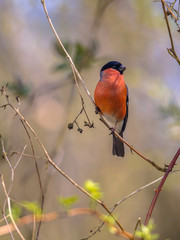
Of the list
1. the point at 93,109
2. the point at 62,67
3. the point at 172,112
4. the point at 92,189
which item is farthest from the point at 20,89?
the point at 93,109

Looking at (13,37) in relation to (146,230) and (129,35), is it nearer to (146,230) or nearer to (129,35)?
(129,35)

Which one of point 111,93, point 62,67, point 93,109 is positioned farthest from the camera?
point 93,109

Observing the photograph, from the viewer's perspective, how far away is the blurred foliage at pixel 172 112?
305 centimetres

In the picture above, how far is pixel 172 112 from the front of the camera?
3.09 meters

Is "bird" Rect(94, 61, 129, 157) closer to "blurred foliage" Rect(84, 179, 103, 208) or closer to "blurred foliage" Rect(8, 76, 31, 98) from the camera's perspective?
"blurred foliage" Rect(8, 76, 31, 98)

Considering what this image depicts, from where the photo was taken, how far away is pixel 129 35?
607 cm

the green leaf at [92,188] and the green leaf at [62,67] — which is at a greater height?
the green leaf at [62,67]

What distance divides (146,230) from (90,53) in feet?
7.55

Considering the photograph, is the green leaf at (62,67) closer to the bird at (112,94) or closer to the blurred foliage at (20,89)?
the blurred foliage at (20,89)

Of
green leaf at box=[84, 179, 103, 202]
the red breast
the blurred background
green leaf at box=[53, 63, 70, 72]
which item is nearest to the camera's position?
green leaf at box=[84, 179, 103, 202]

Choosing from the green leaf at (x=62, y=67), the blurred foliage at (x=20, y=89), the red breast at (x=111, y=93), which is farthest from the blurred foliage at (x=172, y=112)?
the blurred foliage at (x=20, y=89)

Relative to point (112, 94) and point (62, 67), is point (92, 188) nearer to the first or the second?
Answer: point (62, 67)

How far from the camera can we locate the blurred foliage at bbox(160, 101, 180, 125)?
10.0 ft

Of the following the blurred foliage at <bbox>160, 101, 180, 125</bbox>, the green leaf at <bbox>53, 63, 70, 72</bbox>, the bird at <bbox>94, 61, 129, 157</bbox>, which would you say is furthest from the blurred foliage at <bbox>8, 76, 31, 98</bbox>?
the blurred foliage at <bbox>160, 101, 180, 125</bbox>
